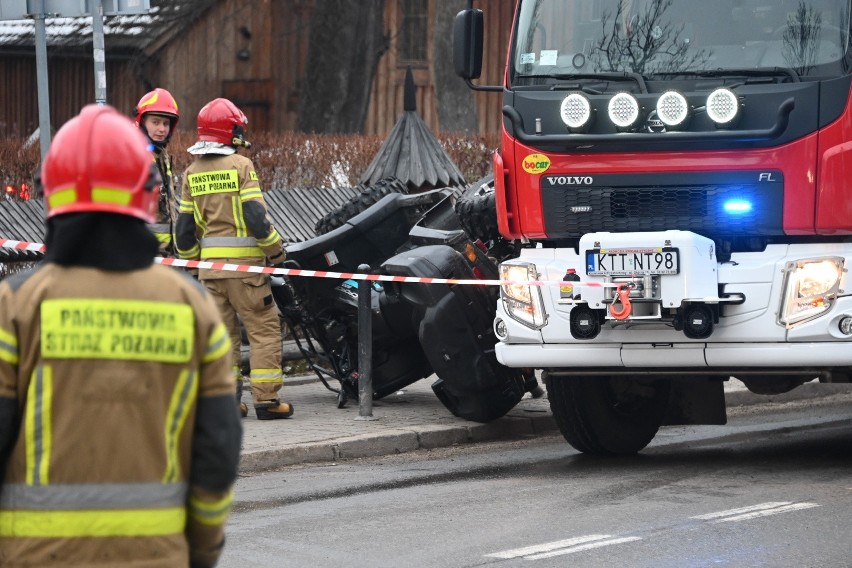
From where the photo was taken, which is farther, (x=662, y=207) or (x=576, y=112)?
(x=576, y=112)

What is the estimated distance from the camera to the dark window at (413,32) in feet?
97.2

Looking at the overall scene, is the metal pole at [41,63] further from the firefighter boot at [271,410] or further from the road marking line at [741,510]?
the road marking line at [741,510]

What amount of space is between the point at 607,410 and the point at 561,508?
1879 millimetres

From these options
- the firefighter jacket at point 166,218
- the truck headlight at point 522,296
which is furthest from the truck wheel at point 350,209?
the truck headlight at point 522,296

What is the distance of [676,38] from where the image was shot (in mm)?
8734

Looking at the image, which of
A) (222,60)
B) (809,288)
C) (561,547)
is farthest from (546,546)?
(222,60)

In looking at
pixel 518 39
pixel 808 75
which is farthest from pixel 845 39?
pixel 518 39

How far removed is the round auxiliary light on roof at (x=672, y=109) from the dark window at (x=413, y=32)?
2134 centimetres

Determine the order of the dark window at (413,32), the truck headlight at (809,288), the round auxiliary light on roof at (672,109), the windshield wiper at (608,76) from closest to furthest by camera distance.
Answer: the truck headlight at (809,288) < the round auxiliary light on roof at (672,109) < the windshield wiper at (608,76) < the dark window at (413,32)

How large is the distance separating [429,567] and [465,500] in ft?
5.18

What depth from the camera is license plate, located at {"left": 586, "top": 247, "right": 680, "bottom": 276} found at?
830cm

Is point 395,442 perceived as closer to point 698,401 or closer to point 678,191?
point 698,401

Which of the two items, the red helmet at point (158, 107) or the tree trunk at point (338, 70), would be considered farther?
the tree trunk at point (338, 70)

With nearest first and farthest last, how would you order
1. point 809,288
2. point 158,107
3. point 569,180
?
point 809,288 → point 569,180 → point 158,107
